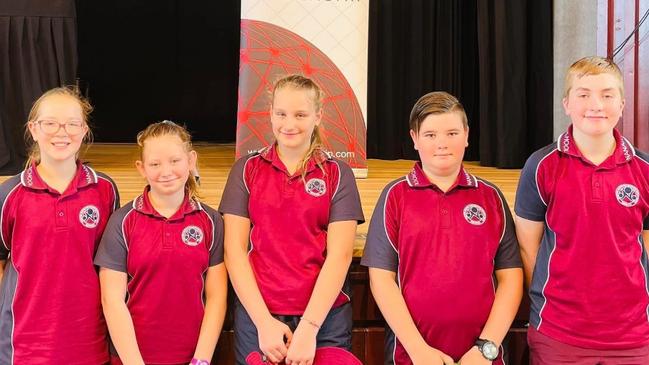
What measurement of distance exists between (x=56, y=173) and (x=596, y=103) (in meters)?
Result: 1.34

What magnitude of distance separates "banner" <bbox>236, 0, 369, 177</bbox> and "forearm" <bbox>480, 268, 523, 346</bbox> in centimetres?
160

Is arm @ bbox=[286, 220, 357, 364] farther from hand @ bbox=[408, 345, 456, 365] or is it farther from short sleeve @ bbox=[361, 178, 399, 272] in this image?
hand @ bbox=[408, 345, 456, 365]

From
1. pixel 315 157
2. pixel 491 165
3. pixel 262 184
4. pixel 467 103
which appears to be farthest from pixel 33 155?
pixel 467 103

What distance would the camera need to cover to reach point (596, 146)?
5.94 ft

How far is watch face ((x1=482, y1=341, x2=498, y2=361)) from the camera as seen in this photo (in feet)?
5.90

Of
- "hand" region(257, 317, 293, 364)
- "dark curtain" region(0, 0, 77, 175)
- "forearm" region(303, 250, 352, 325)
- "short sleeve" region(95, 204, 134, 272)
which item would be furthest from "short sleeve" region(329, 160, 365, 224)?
"dark curtain" region(0, 0, 77, 175)

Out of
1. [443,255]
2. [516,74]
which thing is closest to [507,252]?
[443,255]

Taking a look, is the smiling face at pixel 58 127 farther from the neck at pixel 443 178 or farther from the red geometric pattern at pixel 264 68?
the red geometric pattern at pixel 264 68

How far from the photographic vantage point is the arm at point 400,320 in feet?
5.87

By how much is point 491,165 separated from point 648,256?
2466mm

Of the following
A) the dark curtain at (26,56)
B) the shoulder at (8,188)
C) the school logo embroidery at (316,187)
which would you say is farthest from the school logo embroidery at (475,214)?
the dark curtain at (26,56)

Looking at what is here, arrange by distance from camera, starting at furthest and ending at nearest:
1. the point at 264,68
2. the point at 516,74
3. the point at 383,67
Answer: the point at 383,67
the point at 516,74
the point at 264,68

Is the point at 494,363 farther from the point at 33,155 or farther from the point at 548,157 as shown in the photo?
the point at 33,155

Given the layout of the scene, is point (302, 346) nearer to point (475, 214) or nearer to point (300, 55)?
point (475, 214)
